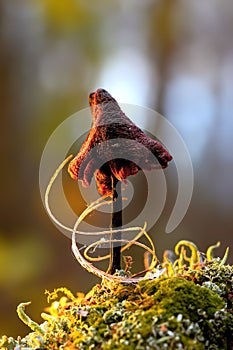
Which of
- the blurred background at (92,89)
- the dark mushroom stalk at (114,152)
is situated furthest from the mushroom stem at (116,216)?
the blurred background at (92,89)

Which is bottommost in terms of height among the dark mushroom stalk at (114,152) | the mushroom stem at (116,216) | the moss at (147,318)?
the moss at (147,318)

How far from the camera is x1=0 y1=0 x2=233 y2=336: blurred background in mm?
1769

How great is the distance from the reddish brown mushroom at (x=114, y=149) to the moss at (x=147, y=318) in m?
0.16

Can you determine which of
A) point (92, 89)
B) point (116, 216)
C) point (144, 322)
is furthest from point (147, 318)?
point (92, 89)

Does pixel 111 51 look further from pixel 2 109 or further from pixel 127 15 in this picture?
pixel 2 109

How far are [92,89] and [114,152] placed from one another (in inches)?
57.9

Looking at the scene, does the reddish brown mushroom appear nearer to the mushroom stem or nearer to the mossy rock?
the mushroom stem

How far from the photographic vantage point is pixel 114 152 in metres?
0.51

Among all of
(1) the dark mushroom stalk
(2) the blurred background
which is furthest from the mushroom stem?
(2) the blurred background

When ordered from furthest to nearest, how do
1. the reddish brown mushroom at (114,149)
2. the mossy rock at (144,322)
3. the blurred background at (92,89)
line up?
the blurred background at (92,89) < the reddish brown mushroom at (114,149) < the mossy rock at (144,322)

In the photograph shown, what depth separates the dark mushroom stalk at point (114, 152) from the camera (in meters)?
0.51

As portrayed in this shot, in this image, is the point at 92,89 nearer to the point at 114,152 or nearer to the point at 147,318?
the point at 114,152

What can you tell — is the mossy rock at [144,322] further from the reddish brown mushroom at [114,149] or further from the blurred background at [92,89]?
the blurred background at [92,89]

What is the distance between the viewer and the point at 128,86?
1921 millimetres
